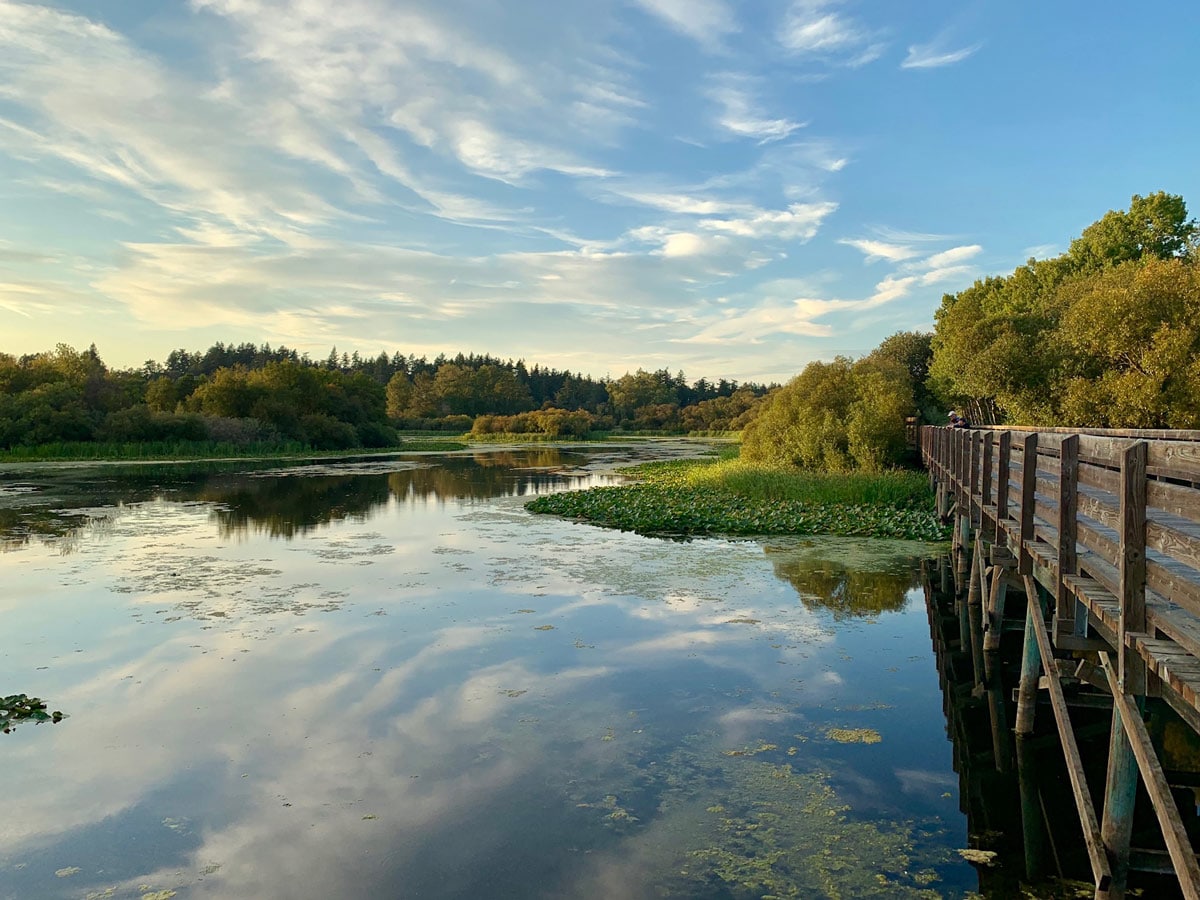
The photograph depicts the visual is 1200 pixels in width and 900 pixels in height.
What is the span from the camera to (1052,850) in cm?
553

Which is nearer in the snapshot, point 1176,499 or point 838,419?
point 1176,499

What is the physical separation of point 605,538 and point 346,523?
7.24 m

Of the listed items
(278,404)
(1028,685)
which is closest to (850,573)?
(1028,685)

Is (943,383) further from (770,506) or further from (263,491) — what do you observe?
(263,491)

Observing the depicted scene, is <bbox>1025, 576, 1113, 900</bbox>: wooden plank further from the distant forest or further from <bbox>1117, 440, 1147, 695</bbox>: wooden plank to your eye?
the distant forest

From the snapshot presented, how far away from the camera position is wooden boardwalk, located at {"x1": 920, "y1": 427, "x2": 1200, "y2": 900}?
3.69m

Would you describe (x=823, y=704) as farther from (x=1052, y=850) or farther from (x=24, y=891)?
(x=24, y=891)

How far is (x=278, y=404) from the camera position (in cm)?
6069

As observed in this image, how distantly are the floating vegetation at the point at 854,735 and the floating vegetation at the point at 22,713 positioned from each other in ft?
23.4

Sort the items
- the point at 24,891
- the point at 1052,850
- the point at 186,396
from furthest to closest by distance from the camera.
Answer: the point at 186,396
the point at 1052,850
the point at 24,891

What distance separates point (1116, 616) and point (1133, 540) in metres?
0.56

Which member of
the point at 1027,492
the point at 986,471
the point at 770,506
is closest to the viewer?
the point at 1027,492

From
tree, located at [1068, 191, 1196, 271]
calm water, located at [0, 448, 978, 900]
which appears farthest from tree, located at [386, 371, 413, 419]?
calm water, located at [0, 448, 978, 900]

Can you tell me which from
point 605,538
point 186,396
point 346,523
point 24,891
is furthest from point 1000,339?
point 186,396
